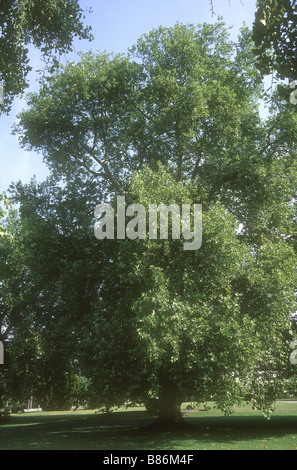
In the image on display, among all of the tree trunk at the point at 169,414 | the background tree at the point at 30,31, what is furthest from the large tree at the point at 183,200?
the background tree at the point at 30,31

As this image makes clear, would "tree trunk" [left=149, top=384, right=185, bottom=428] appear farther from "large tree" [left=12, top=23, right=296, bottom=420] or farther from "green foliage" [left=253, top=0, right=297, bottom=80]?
"green foliage" [left=253, top=0, right=297, bottom=80]

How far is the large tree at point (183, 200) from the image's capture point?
16547mm

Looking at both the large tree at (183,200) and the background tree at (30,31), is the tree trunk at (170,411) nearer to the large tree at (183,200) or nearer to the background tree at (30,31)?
the large tree at (183,200)

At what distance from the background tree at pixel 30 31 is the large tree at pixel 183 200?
22.7 feet

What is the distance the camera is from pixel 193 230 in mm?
17672

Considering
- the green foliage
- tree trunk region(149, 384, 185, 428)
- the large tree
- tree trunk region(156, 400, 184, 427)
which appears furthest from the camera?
tree trunk region(156, 400, 184, 427)

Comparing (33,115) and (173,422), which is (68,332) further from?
(33,115)

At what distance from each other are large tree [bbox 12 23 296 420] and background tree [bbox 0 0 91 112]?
6915 mm

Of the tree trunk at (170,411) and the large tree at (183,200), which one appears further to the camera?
the tree trunk at (170,411)

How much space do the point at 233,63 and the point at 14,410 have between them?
58.1 metres

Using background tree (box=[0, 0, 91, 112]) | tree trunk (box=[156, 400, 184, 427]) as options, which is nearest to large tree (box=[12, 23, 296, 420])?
tree trunk (box=[156, 400, 184, 427])

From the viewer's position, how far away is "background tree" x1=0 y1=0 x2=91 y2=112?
13.1 m

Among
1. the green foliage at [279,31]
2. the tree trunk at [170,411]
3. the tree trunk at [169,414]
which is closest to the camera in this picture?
the green foliage at [279,31]

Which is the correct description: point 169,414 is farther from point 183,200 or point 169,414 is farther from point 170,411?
point 183,200
